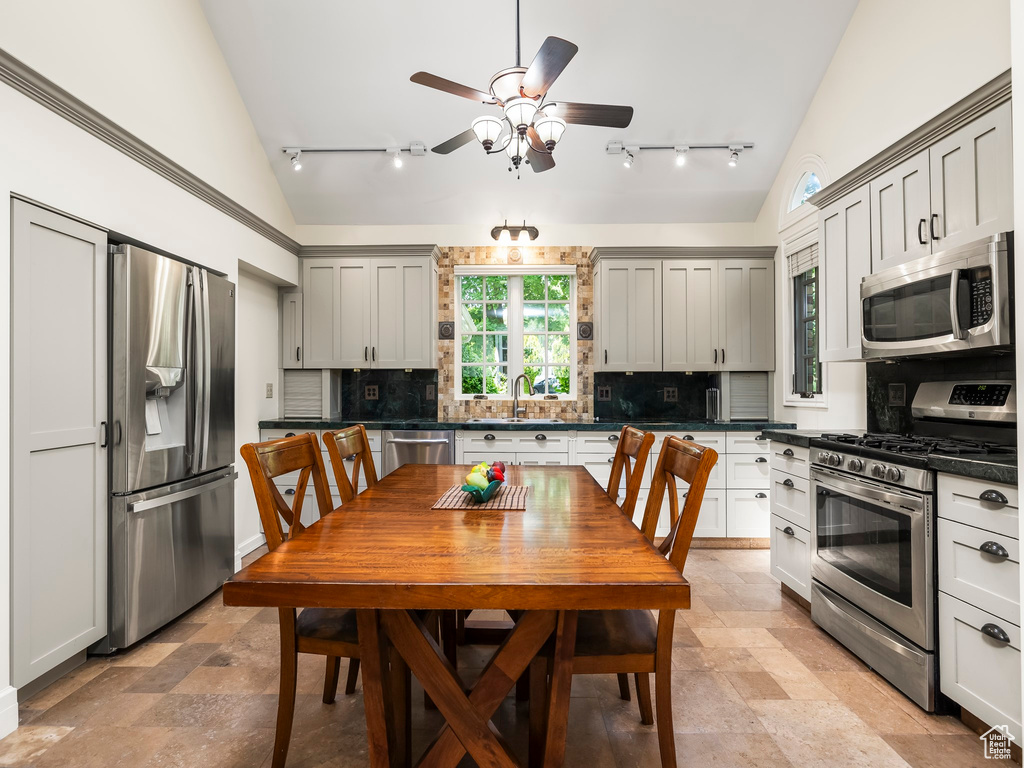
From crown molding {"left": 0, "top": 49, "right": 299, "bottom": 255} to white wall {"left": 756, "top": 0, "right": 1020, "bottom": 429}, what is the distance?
3.73 meters

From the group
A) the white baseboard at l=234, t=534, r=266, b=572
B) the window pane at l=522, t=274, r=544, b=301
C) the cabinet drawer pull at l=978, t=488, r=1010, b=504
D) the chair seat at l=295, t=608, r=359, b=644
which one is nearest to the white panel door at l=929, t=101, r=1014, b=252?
the cabinet drawer pull at l=978, t=488, r=1010, b=504

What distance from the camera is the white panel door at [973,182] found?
210cm

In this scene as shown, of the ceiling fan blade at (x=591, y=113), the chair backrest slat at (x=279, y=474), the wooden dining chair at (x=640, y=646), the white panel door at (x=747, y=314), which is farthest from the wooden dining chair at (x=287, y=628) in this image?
the white panel door at (x=747, y=314)

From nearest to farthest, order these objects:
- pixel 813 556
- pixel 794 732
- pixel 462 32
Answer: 1. pixel 794 732
2. pixel 813 556
3. pixel 462 32

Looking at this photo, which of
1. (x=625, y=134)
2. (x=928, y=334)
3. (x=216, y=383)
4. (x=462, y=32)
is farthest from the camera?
(x=625, y=134)

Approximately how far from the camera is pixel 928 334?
2.35 meters

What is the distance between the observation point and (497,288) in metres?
4.97

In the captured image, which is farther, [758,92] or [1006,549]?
[758,92]

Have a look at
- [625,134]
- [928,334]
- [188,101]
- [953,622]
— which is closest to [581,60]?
[625,134]

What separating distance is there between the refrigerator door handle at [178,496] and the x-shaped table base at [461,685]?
1798 millimetres

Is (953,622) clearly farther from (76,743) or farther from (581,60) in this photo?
(581,60)

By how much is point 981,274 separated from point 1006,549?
1061 mm

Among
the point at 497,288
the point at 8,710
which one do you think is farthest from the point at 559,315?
the point at 8,710

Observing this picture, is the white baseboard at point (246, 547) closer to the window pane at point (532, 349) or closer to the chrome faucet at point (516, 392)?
the chrome faucet at point (516, 392)
